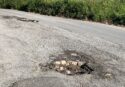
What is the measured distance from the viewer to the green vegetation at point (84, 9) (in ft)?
84.0

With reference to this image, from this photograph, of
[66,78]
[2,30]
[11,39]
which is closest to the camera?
[66,78]

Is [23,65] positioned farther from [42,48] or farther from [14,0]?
[14,0]

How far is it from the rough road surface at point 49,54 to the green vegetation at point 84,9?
882cm

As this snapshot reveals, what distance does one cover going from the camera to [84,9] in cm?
2705

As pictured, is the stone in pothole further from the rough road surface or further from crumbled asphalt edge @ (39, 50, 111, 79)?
the rough road surface

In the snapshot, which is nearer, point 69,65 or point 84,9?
point 69,65

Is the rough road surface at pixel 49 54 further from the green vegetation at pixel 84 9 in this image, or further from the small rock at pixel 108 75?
the green vegetation at pixel 84 9

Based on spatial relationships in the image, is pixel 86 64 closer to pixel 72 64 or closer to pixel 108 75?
pixel 72 64

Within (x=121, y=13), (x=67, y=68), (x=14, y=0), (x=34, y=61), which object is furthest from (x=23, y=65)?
(x=14, y=0)

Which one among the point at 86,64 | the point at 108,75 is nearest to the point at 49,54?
the point at 86,64

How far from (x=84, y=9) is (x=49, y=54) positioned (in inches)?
634

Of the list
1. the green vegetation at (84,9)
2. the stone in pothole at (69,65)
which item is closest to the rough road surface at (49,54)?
the stone in pothole at (69,65)

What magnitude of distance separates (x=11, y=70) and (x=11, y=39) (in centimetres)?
428

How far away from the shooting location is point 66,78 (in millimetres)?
9094
